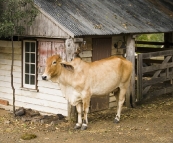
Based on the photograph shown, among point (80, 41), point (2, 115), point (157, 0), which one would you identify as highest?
point (157, 0)

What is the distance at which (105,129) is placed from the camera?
10.8 m

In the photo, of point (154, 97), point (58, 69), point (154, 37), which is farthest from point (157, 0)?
point (154, 37)

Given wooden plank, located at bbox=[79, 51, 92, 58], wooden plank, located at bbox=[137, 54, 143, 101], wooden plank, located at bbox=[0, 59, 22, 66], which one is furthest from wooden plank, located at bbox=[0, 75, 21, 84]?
wooden plank, located at bbox=[137, 54, 143, 101]

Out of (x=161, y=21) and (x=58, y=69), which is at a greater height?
(x=161, y=21)

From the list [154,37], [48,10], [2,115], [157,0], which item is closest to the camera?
[48,10]

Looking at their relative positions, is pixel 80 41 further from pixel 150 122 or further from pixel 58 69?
pixel 150 122

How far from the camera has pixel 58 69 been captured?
10.8 m

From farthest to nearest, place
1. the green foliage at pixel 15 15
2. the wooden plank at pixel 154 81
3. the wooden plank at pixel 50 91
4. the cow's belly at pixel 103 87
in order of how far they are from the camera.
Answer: the wooden plank at pixel 154 81 → the wooden plank at pixel 50 91 → the green foliage at pixel 15 15 → the cow's belly at pixel 103 87

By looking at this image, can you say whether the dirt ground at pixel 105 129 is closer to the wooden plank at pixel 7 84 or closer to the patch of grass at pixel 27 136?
the patch of grass at pixel 27 136

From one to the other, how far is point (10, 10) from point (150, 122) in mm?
5135

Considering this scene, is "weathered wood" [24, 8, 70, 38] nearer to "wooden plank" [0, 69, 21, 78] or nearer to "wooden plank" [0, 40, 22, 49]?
"wooden plank" [0, 40, 22, 49]

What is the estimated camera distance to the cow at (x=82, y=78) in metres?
10.7

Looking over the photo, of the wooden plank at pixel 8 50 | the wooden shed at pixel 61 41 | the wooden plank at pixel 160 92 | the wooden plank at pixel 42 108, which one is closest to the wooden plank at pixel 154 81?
the wooden plank at pixel 160 92

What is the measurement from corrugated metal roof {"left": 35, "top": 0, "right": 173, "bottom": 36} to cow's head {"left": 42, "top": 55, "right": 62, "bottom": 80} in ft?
3.06
